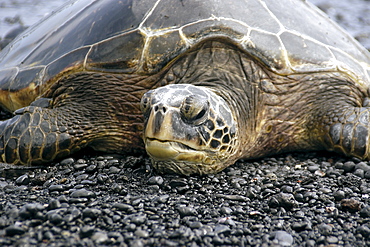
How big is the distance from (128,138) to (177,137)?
963 mm

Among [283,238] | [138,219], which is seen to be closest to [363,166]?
[283,238]

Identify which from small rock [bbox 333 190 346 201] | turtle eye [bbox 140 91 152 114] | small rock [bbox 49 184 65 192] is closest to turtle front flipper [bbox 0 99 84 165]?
small rock [bbox 49 184 65 192]

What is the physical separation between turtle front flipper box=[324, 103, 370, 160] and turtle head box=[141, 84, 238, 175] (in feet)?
3.12

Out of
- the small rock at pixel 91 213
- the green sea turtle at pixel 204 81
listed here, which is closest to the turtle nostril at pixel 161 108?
the green sea turtle at pixel 204 81

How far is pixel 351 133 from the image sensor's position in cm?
367

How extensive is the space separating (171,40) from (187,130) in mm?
1002

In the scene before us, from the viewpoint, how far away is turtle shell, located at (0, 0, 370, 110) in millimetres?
3715

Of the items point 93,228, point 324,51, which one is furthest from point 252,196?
point 324,51

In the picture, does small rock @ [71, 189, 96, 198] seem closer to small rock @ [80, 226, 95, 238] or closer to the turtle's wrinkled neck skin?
small rock @ [80, 226, 95, 238]

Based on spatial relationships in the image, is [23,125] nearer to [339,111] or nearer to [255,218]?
[255,218]

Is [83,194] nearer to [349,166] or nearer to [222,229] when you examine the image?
[222,229]

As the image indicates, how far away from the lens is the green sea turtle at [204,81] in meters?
3.68

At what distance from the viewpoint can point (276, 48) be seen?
3.74 m

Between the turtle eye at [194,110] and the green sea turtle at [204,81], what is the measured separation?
0.98 ft
